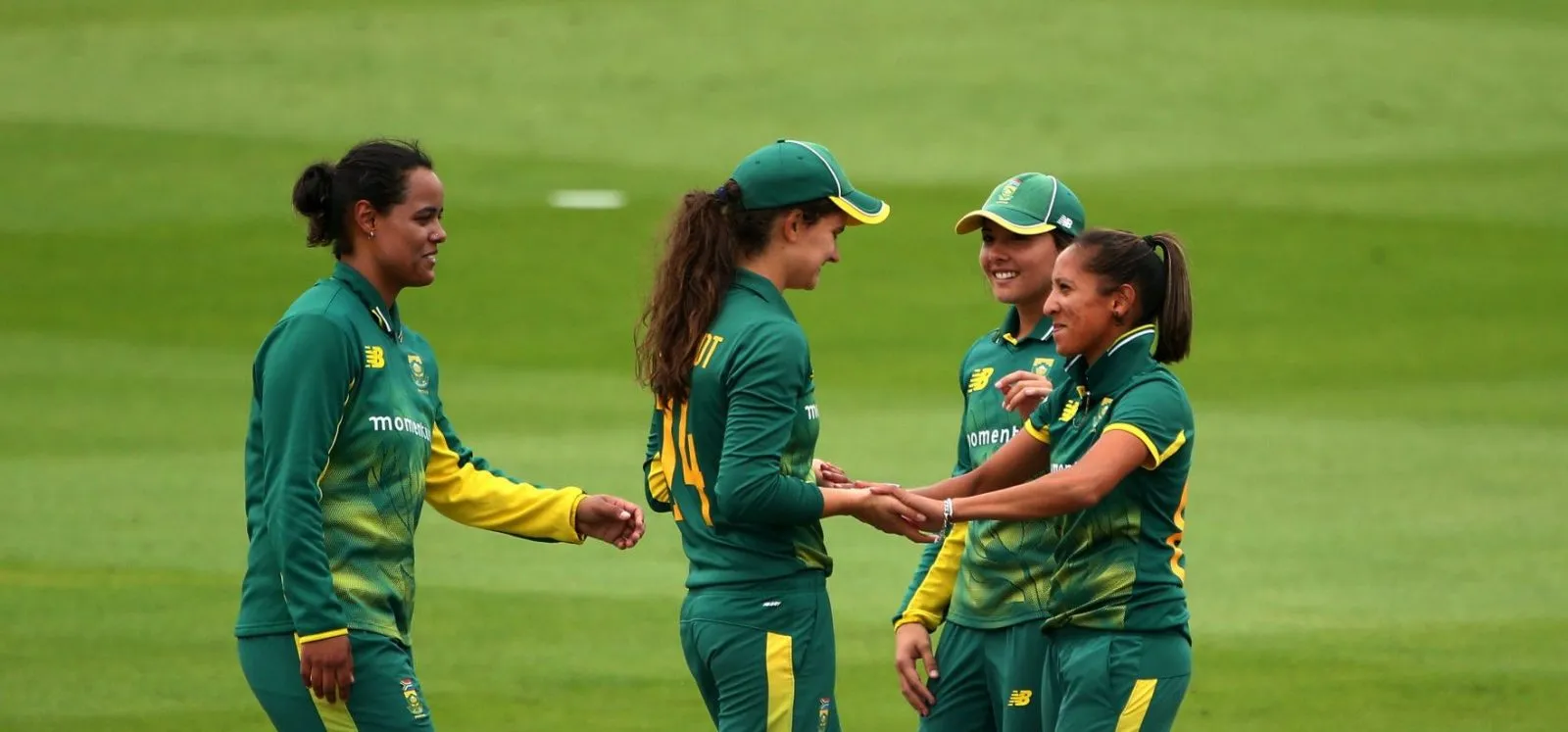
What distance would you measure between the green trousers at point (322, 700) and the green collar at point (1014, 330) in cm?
207

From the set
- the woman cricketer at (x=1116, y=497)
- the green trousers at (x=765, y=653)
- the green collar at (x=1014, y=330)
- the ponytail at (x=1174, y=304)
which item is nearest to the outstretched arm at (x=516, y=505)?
the green trousers at (x=765, y=653)

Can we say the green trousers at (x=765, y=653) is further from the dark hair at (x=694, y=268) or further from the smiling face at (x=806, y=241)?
the smiling face at (x=806, y=241)

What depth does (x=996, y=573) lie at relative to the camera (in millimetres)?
5863

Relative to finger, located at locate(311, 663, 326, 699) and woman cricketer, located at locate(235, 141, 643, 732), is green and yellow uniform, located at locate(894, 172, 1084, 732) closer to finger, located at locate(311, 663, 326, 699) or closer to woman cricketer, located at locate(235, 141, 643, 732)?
woman cricketer, located at locate(235, 141, 643, 732)

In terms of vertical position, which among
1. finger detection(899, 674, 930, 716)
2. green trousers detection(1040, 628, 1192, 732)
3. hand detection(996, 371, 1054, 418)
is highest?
hand detection(996, 371, 1054, 418)

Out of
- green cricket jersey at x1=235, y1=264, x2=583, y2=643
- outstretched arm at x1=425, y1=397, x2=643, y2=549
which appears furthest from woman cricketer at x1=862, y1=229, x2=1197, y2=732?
green cricket jersey at x1=235, y1=264, x2=583, y2=643

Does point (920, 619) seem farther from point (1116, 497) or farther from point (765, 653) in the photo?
point (1116, 497)

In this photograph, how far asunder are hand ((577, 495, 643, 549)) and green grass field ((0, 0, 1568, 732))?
0.78m

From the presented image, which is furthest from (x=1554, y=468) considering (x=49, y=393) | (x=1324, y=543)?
(x=49, y=393)

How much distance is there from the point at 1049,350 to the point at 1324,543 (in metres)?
5.97

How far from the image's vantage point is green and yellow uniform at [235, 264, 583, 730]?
4.89 metres

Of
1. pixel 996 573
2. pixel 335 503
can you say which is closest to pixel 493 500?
pixel 335 503

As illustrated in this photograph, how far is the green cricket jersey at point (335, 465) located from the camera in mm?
4887

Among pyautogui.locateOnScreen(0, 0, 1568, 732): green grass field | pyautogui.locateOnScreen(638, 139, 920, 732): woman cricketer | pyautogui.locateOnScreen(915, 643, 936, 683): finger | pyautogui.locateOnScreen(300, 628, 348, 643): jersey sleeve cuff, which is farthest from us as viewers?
pyautogui.locateOnScreen(0, 0, 1568, 732): green grass field
